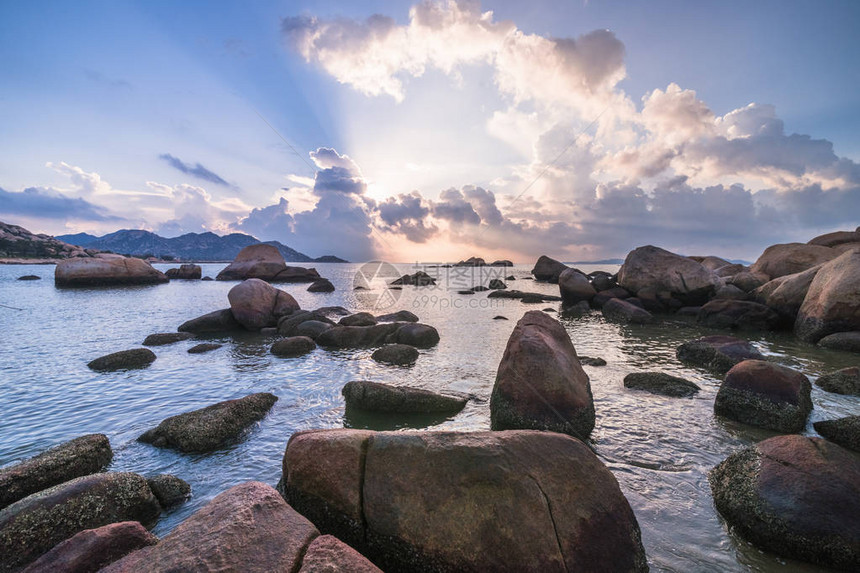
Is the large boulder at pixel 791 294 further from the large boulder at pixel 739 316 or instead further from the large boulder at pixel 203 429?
the large boulder at pixel 203 429

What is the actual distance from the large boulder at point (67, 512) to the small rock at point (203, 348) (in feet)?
35.7

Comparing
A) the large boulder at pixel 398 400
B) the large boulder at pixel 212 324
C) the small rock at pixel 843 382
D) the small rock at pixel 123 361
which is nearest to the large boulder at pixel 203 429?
the large boulder at pixel 398 400

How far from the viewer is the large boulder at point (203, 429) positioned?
6.79m

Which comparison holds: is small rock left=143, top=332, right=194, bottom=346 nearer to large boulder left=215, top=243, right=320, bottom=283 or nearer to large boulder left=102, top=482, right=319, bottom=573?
large boulder left=102, top=482, right=319, bottom=573

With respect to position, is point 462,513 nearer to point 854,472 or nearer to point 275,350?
point 854,472

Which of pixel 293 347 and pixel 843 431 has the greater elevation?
pixel 843 431

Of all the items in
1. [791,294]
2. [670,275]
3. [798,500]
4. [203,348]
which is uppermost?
[670,275]

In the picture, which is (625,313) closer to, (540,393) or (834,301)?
(834,301)

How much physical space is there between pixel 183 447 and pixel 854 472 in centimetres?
1042

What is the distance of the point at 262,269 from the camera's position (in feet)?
188

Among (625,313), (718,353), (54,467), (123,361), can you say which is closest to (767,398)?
(718,353)

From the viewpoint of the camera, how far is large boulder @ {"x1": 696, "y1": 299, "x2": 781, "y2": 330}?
1950 centimetres

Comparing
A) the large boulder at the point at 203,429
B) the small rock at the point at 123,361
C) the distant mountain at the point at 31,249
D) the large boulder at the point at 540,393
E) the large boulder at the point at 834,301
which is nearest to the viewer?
the large boulder at the point at 203,429

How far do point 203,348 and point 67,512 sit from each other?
1164 cm
